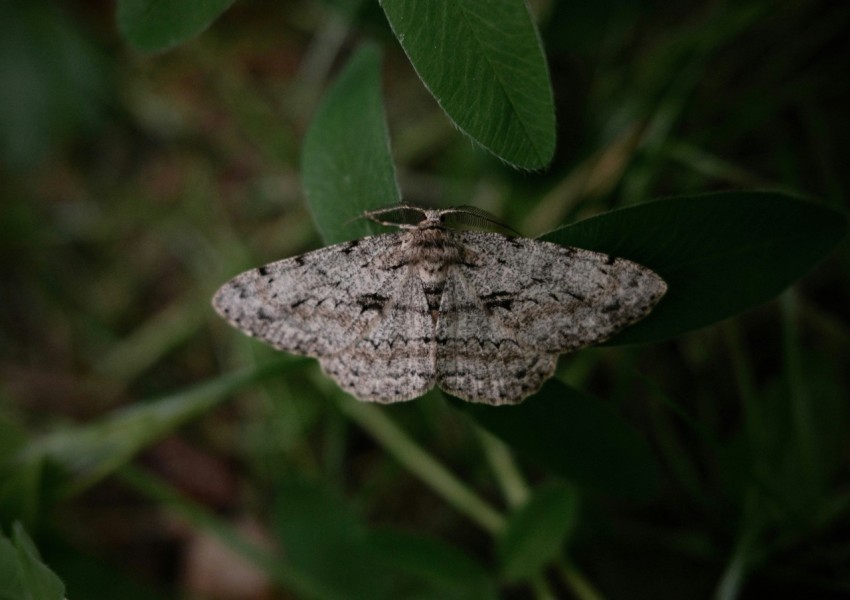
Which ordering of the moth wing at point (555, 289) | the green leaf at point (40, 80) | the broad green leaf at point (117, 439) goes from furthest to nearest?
the green leaf at point (40, 80) → the broad green leaf at point (117, 439) → the moth wing at point (555, 289)

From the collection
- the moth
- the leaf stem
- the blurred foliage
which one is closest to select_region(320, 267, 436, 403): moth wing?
the moth

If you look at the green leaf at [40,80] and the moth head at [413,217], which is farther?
the green leaf at [40,80]

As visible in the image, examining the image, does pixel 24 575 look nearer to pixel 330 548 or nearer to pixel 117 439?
pixel 117 439

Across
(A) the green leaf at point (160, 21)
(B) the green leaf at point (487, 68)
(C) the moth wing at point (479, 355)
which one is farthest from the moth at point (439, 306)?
(A) the green leaf at point (160, 21)

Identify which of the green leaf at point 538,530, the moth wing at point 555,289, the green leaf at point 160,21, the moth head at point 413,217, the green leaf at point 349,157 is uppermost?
the green leaf at point 160,21

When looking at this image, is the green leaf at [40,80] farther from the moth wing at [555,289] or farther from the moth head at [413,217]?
the moth wing at [555,289]

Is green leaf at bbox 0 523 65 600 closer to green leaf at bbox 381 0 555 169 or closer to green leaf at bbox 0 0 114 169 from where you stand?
green leaf at bbox 381 0 555 169

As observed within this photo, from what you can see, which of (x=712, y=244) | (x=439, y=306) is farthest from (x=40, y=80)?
(x=712, y=244)

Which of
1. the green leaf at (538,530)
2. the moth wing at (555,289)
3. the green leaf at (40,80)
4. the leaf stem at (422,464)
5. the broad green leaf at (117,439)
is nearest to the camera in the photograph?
the moth wing at (555,289)
